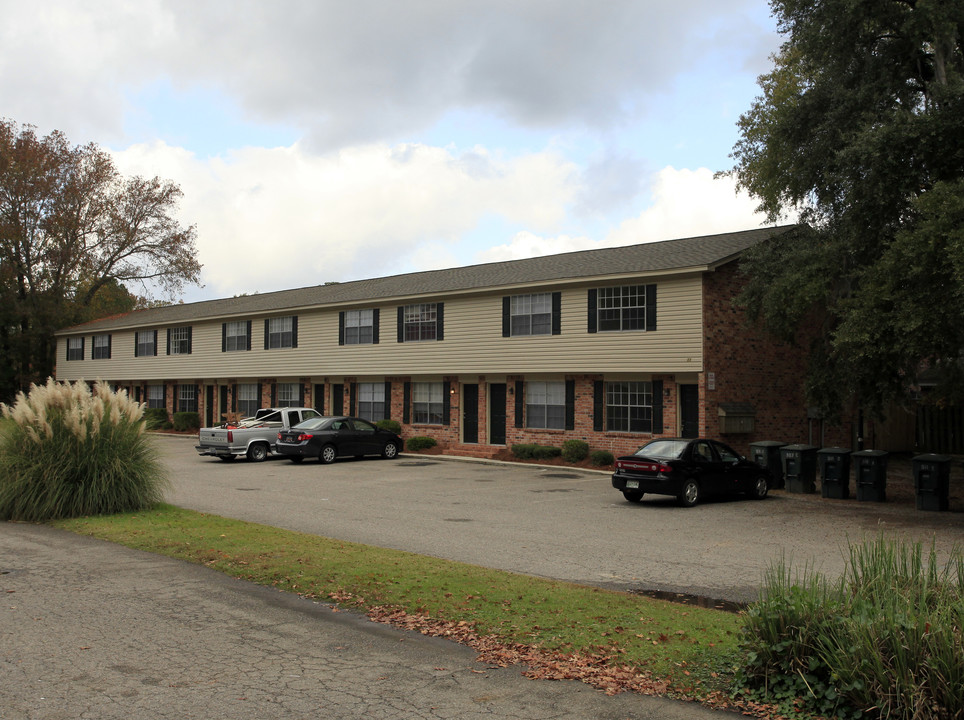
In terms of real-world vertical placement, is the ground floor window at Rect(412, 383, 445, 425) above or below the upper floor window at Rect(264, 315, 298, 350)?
below

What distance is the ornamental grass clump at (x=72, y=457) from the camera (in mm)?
13172

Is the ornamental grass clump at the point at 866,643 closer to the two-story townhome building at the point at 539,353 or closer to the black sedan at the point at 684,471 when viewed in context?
the black sedan at the point at 684,471

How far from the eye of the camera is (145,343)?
44.7 m

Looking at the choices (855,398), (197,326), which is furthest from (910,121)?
(197,326)

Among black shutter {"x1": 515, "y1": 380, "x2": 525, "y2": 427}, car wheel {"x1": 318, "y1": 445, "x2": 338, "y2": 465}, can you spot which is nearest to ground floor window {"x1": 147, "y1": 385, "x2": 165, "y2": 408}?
car wheel {"x1": 318, "y1": 445, "x2": 338, "y2": 465}

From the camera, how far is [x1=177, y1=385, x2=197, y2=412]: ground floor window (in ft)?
139

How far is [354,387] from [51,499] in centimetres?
2061

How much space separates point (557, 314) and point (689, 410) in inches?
209

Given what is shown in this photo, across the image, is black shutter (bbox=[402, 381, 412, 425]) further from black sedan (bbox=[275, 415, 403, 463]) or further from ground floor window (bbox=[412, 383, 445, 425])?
black sedan (bbox=[275, 415, 403, 463])

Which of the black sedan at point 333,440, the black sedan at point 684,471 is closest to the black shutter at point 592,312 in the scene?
the black sedan at point 333,440

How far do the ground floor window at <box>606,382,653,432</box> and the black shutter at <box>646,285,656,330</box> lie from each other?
1.79 meters

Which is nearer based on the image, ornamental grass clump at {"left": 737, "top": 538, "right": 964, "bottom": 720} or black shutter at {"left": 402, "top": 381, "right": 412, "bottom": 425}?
ornamental grass clump at {"left": 737, "top": 538, "right": 964, "bottom": 720}

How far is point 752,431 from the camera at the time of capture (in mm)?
23797

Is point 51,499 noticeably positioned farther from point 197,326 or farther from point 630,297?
point 197,326
